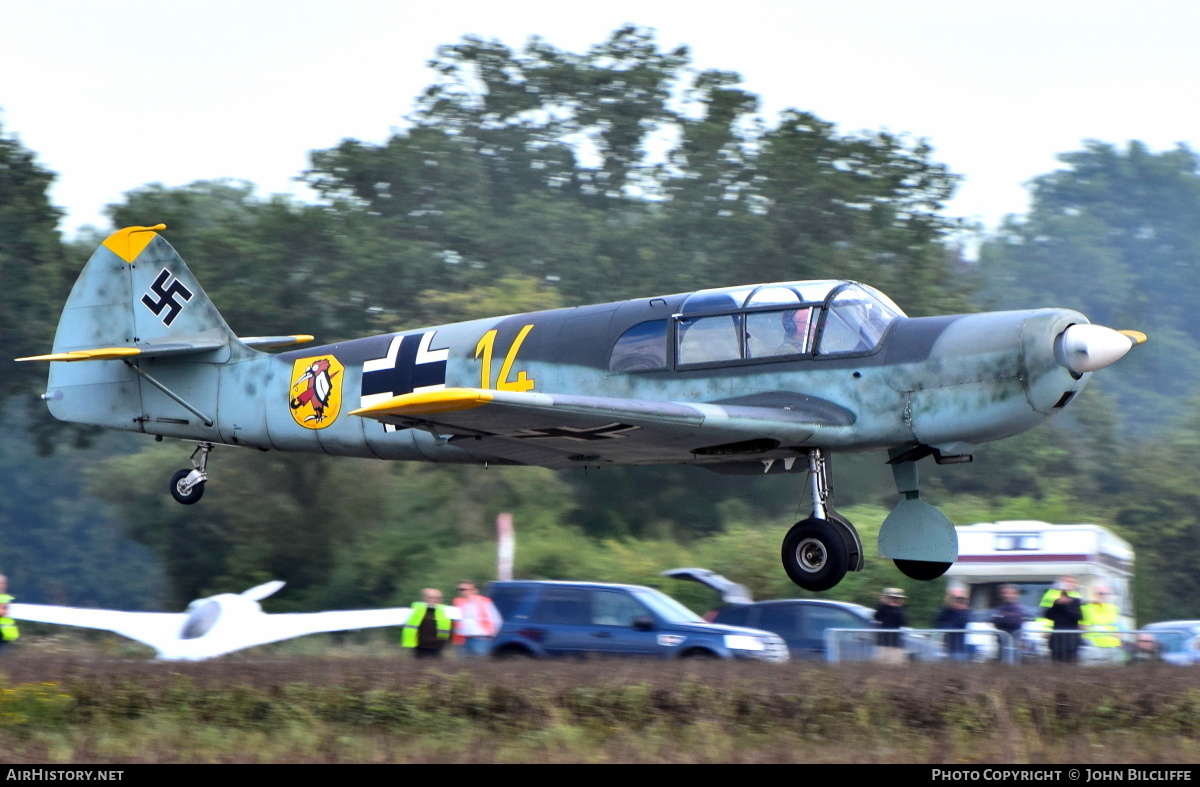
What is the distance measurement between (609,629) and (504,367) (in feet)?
9.89

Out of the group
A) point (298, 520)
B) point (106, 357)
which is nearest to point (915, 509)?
point (106, 357)

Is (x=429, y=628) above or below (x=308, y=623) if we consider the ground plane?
above

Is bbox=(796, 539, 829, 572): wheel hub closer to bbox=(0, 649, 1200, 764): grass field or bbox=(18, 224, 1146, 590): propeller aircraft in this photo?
bbox=(18, 224, 1146, 590): propeller aircraft

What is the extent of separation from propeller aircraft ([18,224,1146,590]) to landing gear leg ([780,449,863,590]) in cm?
2

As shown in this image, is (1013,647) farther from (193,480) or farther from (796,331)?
(193,480)

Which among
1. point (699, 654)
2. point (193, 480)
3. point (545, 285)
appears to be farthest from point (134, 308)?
point (545, 285)

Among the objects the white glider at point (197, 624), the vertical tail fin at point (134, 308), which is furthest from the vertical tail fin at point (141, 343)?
the white glider at point (197, 624)

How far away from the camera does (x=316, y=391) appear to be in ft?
46.8

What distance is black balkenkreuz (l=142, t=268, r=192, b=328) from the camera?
15.6m

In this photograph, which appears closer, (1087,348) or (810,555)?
(1087,348)

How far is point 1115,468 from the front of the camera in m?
34.1

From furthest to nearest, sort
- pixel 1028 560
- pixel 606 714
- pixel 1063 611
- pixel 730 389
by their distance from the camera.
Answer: pixel 1028 560 → pixel 1063 611 → pixel 730 389 → pixel 606 714

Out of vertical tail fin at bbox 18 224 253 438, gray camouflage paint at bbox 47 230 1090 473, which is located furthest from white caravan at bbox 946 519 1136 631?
vertical tail fin at bbox 18 224 253 438

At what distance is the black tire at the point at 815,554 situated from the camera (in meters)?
11.3
